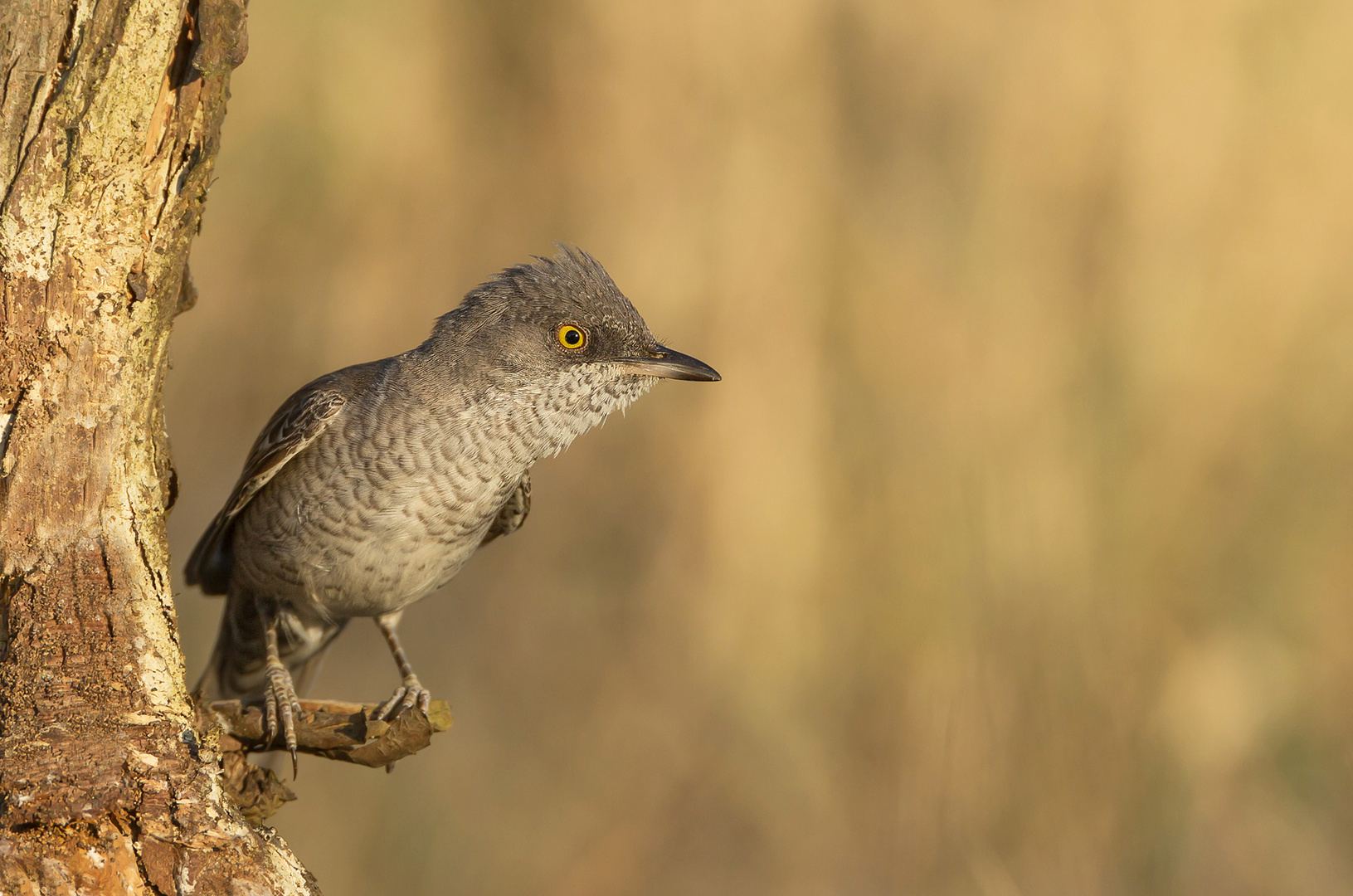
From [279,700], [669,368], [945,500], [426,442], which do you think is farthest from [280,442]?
[945,500]

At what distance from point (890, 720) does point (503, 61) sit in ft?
15.8

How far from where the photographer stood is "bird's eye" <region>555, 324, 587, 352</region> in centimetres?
399

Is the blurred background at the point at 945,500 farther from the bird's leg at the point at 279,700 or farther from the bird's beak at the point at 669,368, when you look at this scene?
the bird's beak at the point at 669,368

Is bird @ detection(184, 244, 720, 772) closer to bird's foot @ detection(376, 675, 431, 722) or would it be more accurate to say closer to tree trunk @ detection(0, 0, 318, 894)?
bird's foot @ detection(376, 675, 431, 722)

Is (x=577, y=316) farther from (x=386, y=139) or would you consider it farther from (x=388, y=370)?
(x=386, y=139)

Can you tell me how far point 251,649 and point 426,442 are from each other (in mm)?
1575

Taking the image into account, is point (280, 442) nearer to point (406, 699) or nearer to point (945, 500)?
point (406, 699)

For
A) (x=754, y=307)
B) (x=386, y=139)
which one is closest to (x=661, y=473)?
(x=754, y=307)

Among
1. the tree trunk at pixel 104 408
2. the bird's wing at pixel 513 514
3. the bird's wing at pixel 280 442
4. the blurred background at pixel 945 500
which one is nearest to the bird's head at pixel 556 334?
the bird's wing at pixel 280 442

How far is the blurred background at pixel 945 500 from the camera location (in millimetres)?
5281

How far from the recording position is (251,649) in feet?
15.5

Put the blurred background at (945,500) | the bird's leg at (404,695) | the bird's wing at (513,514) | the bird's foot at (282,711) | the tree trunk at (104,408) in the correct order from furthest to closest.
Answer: the blurred background at (945,500), the bird's wing at (513,514), the bird's leg at (404,695), the bird's foot at (282,711), the tree trunk at (104,408)

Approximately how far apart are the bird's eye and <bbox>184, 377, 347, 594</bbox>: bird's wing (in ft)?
2.73

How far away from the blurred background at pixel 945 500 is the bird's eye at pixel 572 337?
2.11 metres
